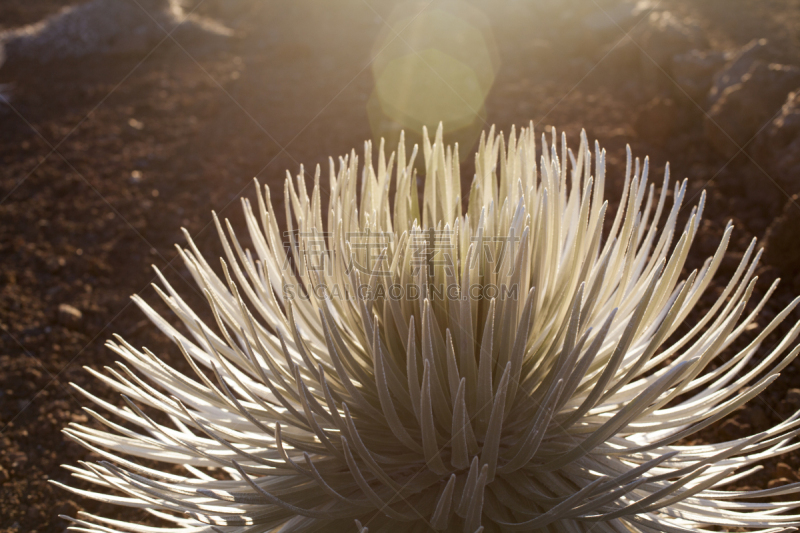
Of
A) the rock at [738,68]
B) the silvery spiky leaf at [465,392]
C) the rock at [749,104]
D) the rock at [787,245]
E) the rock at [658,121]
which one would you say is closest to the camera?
the silvery spiky leaf at [465,392]

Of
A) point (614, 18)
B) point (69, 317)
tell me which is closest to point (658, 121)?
point (614, 18)

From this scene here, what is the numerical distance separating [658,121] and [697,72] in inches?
15.4

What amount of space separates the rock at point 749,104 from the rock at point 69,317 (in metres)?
2.65

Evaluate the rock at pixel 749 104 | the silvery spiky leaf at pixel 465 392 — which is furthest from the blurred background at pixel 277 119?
the silvery spiky leaf at pixel 465 392

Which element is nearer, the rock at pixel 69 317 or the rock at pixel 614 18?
the rock at pixel 69 317

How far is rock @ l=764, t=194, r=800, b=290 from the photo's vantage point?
1893mm

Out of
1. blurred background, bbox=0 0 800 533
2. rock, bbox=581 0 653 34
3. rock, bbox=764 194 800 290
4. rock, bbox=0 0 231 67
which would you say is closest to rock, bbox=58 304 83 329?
blurred background, bbox=0 0 800 533

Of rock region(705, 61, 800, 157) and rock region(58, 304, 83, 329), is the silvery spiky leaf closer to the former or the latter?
rock region(58, 304, 83, 329)

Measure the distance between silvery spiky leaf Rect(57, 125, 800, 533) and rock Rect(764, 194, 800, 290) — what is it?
0.96 m

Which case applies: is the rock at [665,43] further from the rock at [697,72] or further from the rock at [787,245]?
the rock at [787,245]

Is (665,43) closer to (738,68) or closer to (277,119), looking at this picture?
(738,68)

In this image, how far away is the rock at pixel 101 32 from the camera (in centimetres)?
452

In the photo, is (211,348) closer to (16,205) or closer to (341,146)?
(341,146)

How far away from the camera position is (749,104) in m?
2.40
